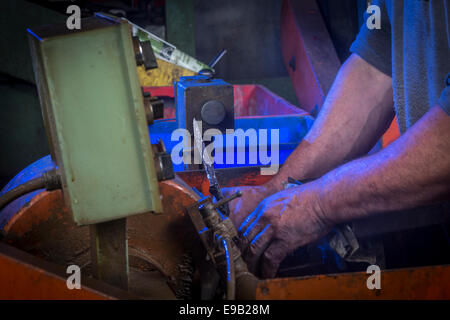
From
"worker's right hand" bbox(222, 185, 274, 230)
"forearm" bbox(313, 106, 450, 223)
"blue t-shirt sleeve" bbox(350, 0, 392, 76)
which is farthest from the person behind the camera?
"blue t-shirt sleeve" bbox(350, 0, 392, 76)

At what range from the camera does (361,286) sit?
63 centimetres

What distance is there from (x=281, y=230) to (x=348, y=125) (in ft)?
1.84

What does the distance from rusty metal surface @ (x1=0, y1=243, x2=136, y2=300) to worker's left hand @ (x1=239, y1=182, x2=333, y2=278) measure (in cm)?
31

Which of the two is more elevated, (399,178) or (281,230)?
(399,178)

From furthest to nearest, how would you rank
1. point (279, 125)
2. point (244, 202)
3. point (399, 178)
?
point (279, 125), point (244, 202), point (399, 178)

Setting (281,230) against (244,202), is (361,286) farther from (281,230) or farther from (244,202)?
(244,202)

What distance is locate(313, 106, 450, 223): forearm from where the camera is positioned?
0.71m

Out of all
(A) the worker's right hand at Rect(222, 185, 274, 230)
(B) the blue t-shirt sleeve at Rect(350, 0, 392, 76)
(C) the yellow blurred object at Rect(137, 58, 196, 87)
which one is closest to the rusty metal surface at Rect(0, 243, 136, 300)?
(A) the worker's right hand at Rect(222, 185, 274, 230)

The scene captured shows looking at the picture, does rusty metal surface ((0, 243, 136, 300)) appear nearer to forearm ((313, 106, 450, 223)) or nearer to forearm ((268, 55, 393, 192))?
forearm ((313, 106, 450, 223))

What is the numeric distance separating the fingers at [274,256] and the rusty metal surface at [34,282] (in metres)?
0.33

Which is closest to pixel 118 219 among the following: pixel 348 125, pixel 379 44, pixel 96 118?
pixel 96 118

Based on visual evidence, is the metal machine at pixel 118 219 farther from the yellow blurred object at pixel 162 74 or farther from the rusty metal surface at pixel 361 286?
the yellow blurred object at pixel 162 74

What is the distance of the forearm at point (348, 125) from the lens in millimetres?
1168

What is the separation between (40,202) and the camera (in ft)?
2.21
